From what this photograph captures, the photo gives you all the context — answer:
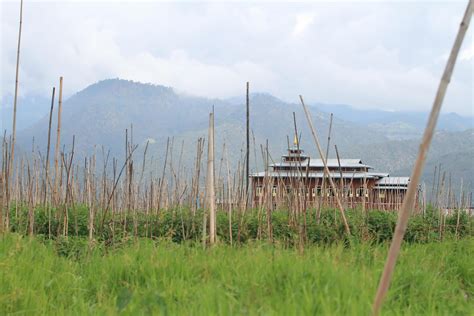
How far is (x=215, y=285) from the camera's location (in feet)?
9.33

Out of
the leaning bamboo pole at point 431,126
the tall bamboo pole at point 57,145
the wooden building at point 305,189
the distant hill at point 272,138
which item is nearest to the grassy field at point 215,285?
the leaning bamboo pole at point 431,126

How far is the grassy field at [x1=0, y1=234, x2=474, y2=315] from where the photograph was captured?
97.0 inches

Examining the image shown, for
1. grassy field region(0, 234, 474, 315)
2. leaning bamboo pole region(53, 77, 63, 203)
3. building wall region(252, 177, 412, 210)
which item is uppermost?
leaning bamboo pole region(53, 77, 63, 203)

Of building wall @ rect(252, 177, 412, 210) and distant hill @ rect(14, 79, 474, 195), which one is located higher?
distant hill @ rect(14, 79, 474, 195)

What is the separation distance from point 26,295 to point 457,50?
2493mm

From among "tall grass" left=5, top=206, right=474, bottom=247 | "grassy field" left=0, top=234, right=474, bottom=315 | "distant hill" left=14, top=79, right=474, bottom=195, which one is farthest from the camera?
"distant hill" left=14, top=79, right=474, bottom=195

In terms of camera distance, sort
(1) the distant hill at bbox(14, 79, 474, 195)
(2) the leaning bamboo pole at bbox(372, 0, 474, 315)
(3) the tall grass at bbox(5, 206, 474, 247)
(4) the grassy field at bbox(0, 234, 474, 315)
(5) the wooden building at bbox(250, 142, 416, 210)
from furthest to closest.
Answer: (1) the distant hill at bbox(14, 79, 474, 195)
(3) the tall grass at bbox(5, 206, 474, 247)
(5) the wooden building at bbox(250, 142, 416, 210)
(4) the grassy field at bbox(0, 234, 474, 315)
(2) the leaning bamboo pole at bbox(372, 0, 474, 315)

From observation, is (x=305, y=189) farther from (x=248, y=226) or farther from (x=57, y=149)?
(x=57, y=149)

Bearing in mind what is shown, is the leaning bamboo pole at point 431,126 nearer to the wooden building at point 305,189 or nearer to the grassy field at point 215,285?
the grassy field at point 215,285

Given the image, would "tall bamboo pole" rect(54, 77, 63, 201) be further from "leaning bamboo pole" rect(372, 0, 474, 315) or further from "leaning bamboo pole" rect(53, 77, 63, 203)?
"leaning bamboo pole" rect(372, 0, 474, 315)

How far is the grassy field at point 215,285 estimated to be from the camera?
2.46 m

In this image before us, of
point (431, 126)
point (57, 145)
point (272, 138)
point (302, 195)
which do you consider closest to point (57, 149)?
point (57, 145)

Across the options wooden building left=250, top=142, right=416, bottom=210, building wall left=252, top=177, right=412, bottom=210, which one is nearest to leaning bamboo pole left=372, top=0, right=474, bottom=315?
wooden building left=250, top=142, right=416, bottom=210

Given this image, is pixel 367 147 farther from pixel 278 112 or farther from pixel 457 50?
pixel 457 50
